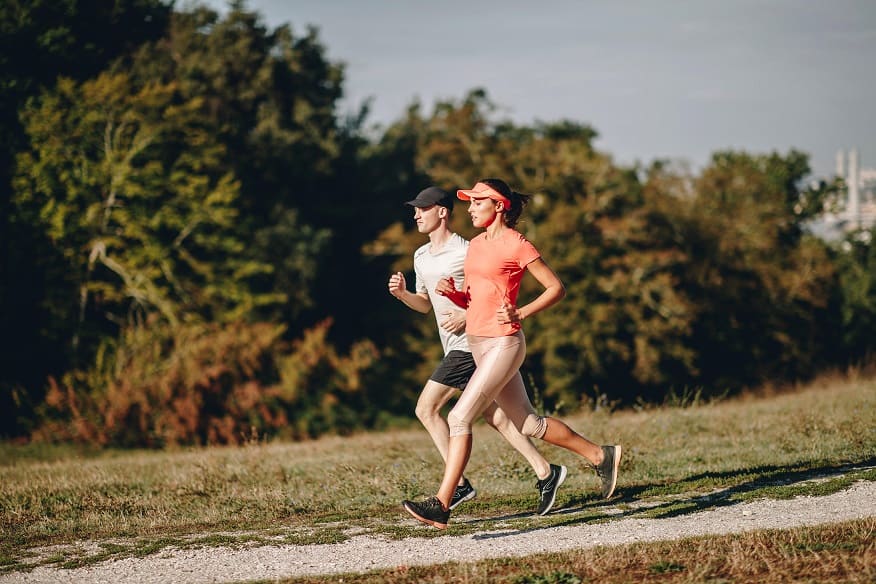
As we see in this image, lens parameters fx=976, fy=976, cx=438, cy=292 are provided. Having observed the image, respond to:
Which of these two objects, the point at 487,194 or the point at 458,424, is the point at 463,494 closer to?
the point at 458,424

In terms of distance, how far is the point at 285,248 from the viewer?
115 feet

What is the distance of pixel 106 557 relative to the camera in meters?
6.05

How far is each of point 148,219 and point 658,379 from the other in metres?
17.1

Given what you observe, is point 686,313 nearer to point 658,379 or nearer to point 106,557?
point 658,379

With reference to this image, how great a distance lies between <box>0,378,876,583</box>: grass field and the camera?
5.27 metres

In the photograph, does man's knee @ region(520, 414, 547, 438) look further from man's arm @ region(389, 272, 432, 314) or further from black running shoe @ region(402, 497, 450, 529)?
man's arm @ region(389, 272, 432, 314)

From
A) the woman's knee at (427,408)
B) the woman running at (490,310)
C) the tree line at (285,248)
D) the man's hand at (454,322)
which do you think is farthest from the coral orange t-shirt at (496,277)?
the tree line at (285,248)

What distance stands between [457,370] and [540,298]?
1023mm

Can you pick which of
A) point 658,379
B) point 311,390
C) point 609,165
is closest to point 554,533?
point 311,390

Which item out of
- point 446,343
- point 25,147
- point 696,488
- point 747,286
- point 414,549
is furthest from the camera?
point 747,286

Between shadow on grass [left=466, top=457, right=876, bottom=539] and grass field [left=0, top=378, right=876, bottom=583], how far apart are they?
0.02 meters

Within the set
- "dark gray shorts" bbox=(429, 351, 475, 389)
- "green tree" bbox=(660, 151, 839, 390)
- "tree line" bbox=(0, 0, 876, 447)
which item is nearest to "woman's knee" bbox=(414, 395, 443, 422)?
"dark gray shorts" bbox=(429, 351, 475, 389)

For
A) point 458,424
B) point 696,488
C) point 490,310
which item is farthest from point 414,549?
point 696,488

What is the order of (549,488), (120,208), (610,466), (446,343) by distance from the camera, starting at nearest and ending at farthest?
1. (549,488)
2. (610,466)
3. (446,343)
4. (120,208)
